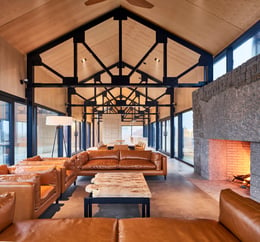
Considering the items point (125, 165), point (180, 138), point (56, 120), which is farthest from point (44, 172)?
point (180, 138)

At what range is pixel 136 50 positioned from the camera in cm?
802

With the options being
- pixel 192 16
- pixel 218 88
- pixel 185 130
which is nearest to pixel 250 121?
pixel 218 88

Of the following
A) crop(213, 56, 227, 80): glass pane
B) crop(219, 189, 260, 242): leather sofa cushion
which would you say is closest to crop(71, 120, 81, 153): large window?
crop(213, 56, 227, 80): glass pane

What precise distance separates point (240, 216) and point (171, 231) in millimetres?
549

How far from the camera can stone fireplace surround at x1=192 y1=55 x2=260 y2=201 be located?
3.40 meters

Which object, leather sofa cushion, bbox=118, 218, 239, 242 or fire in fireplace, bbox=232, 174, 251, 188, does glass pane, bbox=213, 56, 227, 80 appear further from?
leather sofa cushion, bbox=118, 218, 239, 242

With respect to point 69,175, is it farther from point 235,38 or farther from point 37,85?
point 235,38

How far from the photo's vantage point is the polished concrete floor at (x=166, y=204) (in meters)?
3.15

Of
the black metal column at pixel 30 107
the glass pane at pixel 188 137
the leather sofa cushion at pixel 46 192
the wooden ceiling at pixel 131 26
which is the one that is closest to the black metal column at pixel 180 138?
the glass pane at pixel 188 137

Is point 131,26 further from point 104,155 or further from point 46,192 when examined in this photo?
point 46,192

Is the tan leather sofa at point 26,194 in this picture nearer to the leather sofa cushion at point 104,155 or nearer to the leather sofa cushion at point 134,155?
the leather sofa cushion at point 104,155

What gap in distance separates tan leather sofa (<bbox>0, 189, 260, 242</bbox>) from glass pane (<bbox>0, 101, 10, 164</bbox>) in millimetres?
3335

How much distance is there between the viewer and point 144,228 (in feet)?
5.76

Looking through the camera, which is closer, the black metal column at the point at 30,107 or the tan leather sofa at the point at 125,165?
the tan leather sofa at the point at 125,165
